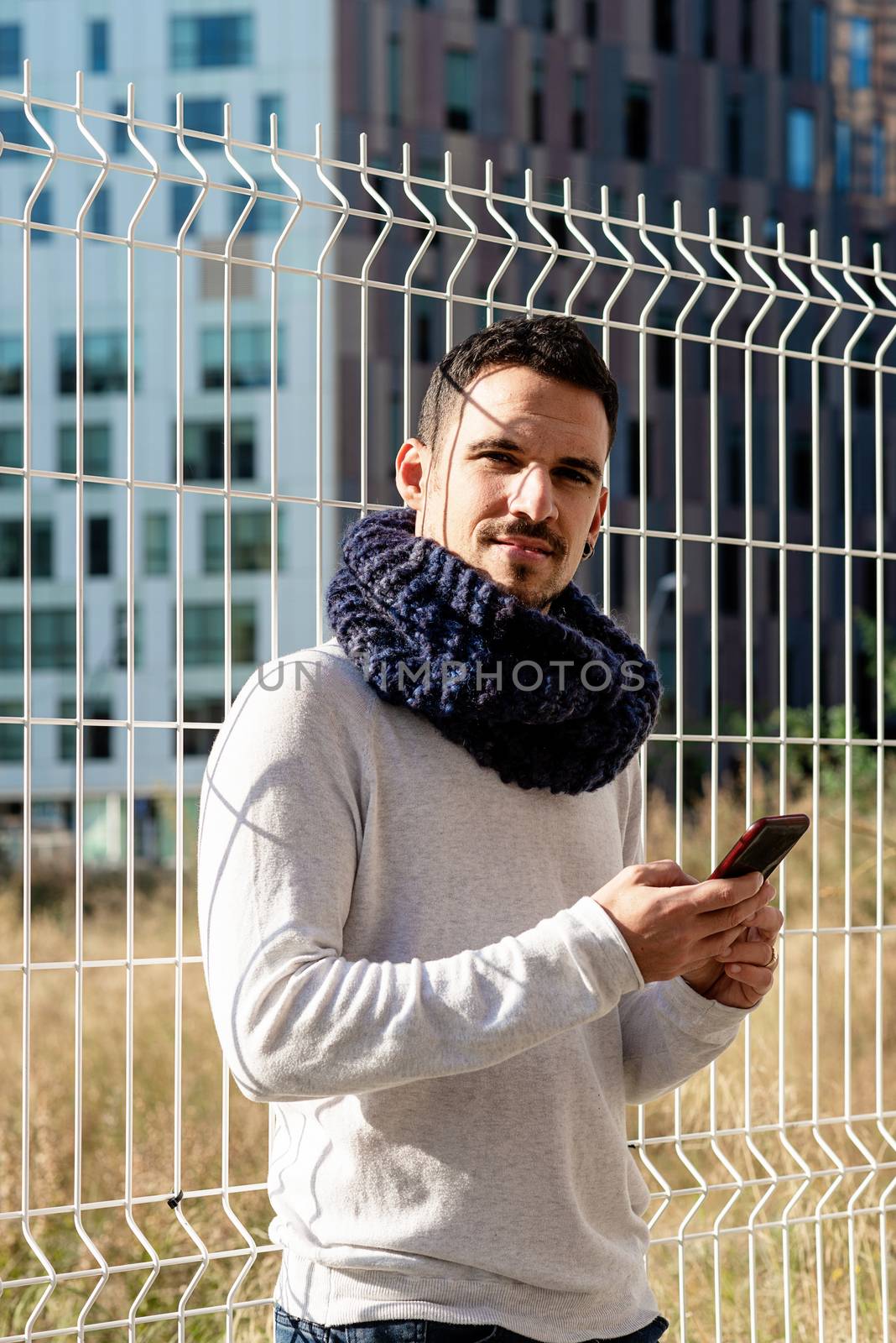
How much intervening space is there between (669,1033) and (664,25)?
33.3 m

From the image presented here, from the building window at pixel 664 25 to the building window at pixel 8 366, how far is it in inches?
577

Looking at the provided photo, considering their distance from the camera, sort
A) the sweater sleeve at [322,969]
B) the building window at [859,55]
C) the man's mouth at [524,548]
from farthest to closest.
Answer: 1. the building window at [859,55]
2. the man's mouth at [524,548]
3. the sweater sleeve at [322,969]

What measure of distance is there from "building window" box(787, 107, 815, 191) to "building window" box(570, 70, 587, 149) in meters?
4.59

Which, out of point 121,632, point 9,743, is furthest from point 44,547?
point 9,743

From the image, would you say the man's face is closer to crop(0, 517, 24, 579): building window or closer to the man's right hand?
the man's right hand

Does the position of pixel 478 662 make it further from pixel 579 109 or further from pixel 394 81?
pixel 579 109

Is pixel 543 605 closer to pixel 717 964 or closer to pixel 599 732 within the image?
pixel 599 732

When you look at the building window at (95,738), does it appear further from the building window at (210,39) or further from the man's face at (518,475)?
the man's face at (518,475)

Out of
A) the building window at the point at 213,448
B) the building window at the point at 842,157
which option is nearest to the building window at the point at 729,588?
the building window at the point at 842,157

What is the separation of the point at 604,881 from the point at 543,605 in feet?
1.17

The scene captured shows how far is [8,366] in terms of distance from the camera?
3444cm

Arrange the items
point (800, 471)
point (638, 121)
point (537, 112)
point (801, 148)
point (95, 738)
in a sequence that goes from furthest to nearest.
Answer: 1. point (801, 148)
2. point (638, 121)
3. point (95, 738)
4. point (537, 112)
5. point (800, 471)

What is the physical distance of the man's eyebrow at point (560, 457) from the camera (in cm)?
193

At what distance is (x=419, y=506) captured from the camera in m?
2.04
